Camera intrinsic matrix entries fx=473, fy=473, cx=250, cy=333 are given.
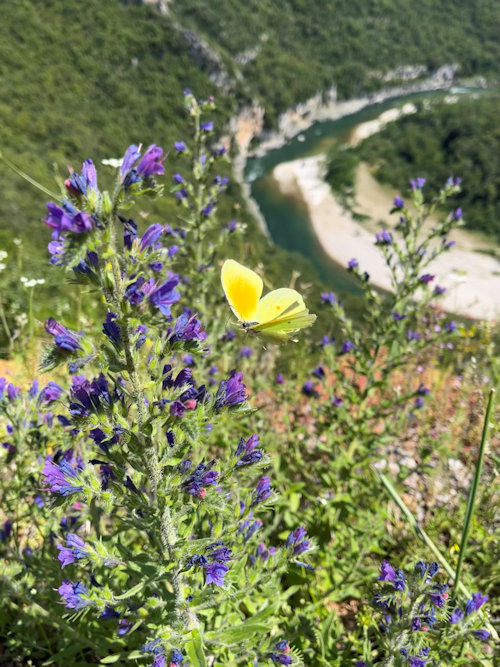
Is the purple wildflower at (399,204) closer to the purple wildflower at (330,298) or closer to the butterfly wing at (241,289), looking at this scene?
the purple wildflower at (330,298)

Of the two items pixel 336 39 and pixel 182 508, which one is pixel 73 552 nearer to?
pixel 182 508

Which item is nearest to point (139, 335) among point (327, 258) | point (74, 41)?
point (327, 258)

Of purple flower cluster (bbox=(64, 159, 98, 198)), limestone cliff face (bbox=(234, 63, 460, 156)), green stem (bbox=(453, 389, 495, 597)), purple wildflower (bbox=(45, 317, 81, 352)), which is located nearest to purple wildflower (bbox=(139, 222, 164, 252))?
purple flower cluster (bbox=(64, 159, 98, 198))

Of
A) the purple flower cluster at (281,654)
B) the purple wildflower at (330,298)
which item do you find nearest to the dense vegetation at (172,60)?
the purple wildflower at (330,298)

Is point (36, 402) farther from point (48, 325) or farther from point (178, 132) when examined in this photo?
point (178, 132)

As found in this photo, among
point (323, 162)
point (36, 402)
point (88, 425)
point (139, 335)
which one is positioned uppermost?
point (139, 335)

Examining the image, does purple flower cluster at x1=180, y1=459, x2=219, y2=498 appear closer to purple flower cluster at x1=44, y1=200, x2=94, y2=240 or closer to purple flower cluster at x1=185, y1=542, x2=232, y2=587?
purple flower cluster at x1=185, y1=542, x2=232, y2=587

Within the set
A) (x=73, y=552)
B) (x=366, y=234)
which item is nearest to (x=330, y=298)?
(x=73, y=552)
